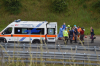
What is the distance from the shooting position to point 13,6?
32.6 meters

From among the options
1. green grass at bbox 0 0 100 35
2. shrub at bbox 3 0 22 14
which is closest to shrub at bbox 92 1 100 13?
green grass at bbox 0 0 100 35

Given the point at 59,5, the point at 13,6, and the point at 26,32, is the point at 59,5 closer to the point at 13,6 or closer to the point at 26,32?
the point at 13,6

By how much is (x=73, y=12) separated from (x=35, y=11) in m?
7.30

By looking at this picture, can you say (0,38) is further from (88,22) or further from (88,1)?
(88,1)

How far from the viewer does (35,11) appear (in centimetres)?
3238

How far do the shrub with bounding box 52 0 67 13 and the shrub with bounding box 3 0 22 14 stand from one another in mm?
6735

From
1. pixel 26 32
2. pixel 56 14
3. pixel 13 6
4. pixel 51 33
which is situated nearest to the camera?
pixel 26 32

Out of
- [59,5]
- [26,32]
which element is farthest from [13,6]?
[26,32]

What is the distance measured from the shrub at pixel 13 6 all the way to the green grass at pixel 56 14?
30.6 inches

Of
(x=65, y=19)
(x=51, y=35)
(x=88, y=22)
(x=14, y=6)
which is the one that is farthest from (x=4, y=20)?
(x=51, y=35)

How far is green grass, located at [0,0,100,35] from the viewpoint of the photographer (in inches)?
1180

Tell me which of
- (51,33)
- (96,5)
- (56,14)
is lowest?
(51,33)

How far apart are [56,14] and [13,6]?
27.8 feet

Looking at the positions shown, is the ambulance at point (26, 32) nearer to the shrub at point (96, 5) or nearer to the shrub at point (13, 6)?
the shrub at point (13, 6)
